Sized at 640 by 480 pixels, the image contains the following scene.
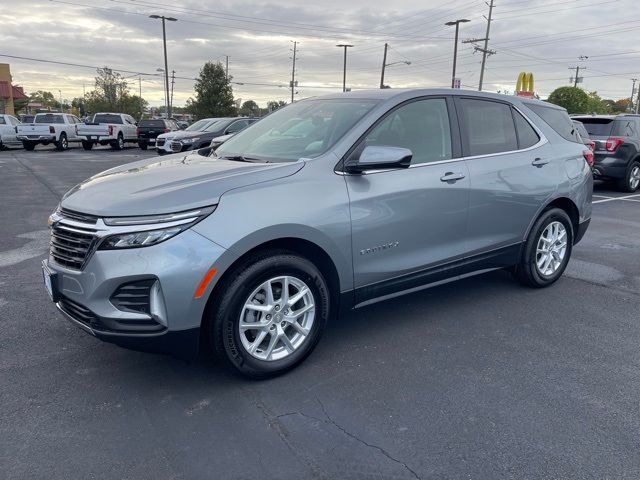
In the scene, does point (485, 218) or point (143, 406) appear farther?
point (485, 218)

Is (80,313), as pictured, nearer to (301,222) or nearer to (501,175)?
(301,222)

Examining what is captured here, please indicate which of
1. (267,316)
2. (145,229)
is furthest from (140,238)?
(267,316)

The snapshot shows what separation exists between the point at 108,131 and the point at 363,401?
1025 inches

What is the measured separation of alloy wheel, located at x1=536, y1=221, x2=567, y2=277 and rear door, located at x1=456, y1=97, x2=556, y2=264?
0.37 m

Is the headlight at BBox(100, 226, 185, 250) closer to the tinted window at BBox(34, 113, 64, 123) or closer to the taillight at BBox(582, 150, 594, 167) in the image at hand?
the taillight at BBox(582, 150, 594, 167)

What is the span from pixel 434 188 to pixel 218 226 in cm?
176

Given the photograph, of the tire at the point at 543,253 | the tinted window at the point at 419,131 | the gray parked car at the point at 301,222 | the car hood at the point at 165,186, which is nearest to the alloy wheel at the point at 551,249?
the tire at the point at 543,253

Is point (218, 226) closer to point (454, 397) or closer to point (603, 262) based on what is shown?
point (454, 397)

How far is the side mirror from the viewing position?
344cm

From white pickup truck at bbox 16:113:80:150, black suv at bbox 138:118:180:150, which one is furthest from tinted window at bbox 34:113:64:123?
black suv at bbox 138:118:180:150

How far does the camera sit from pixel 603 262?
245 inches

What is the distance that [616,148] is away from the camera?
1210 cm

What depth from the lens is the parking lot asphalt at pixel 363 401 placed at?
2.58m

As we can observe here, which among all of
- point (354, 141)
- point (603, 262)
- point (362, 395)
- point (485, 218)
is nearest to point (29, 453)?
point (362, 395)
